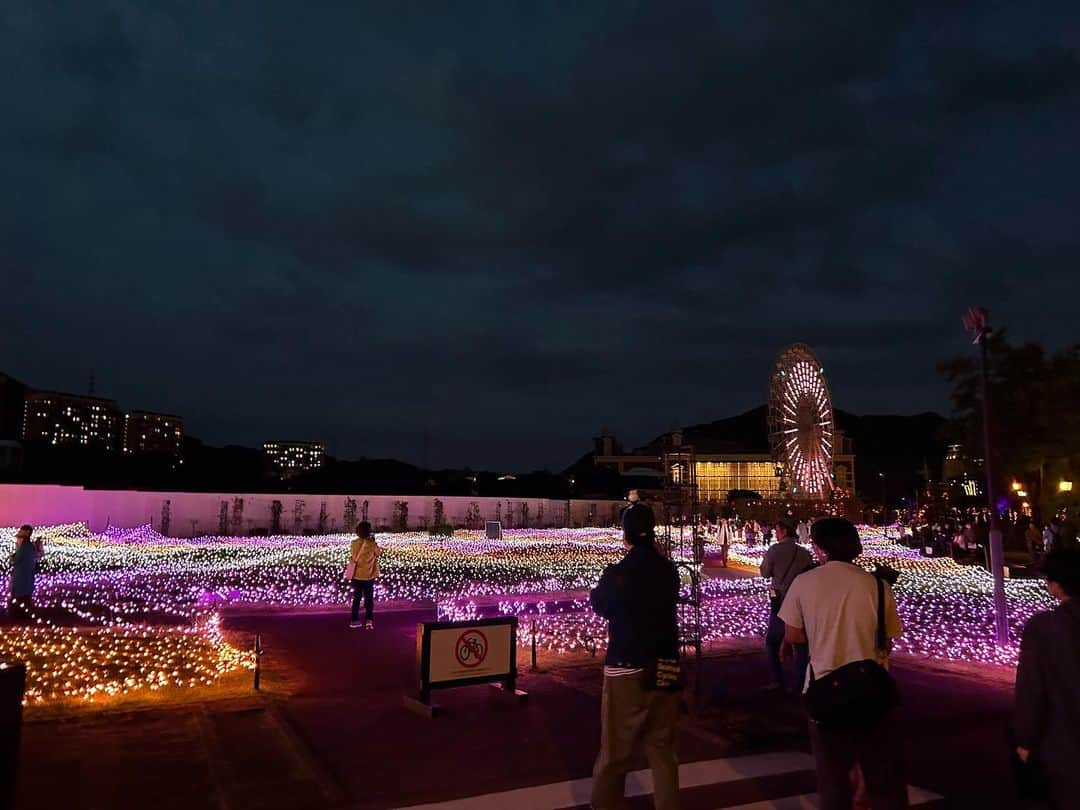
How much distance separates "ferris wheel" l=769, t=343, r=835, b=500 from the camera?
3447cm

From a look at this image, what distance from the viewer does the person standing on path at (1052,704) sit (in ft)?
11.1

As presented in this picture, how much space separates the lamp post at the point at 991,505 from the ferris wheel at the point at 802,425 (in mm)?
23204

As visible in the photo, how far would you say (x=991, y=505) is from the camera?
1086cm

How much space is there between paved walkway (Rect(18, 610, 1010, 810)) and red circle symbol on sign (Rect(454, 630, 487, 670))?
40 cm

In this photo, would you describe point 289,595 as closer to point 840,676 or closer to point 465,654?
point 465,654

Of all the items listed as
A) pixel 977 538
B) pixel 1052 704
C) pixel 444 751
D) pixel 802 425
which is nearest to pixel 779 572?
pixel 444 751

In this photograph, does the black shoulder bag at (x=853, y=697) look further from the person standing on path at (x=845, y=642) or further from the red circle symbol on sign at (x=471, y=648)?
the red circle symbol on sign at (x=471, y=648)

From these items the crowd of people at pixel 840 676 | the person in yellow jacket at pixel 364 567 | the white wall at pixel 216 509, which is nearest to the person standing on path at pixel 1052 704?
the crowd of people at pixel 840 676

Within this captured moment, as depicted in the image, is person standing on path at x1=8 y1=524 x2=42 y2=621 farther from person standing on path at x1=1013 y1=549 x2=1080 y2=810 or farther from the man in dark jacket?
person standing on path at x1=1013 y1=549 x2=1080 y2=810

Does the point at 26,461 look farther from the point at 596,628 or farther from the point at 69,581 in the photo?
the point at 596,628

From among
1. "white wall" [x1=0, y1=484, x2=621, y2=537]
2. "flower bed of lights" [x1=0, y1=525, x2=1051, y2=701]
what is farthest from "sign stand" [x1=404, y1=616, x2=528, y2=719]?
"white wall" [x1=0, y1=484, x2=621, y2=537]

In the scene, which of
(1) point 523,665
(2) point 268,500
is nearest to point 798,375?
(2) point 268,500

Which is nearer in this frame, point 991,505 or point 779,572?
point 779,572

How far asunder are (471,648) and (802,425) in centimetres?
2976
